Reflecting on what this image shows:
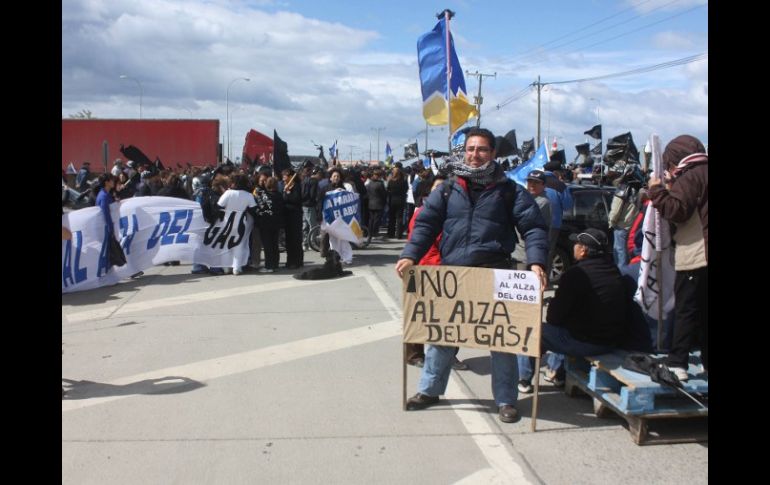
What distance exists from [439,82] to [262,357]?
7378mm

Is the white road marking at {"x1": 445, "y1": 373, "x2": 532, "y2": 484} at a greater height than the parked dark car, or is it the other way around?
the parked dark car

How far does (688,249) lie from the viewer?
14.2 ft

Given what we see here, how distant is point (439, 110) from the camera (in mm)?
12078

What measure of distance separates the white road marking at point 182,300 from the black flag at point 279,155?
306 centimetres

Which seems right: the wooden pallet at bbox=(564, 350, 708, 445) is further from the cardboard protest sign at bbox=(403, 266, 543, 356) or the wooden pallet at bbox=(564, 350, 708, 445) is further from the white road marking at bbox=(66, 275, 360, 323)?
the white road marking at bbox=(66, 275, 360, 323)

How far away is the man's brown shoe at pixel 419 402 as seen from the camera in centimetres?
486

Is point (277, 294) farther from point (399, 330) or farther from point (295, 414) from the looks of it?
point (295, 414)

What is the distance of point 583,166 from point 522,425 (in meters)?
20.6

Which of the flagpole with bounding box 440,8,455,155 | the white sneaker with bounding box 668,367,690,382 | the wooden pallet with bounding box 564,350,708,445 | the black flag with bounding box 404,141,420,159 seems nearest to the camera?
the wooden pallet with bounding box 564,350,708,445

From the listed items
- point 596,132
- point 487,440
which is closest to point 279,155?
point 487,440

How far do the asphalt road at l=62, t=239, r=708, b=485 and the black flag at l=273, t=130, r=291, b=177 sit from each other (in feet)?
18.4

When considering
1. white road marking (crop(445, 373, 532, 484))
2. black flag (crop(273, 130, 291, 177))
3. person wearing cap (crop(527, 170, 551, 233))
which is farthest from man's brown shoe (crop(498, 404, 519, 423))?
black flag (crop(273, 130, 291, 177))

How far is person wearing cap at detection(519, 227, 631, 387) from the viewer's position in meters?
4.82
